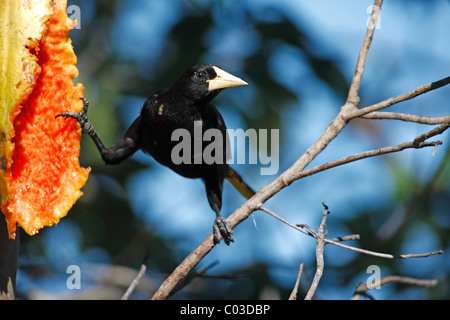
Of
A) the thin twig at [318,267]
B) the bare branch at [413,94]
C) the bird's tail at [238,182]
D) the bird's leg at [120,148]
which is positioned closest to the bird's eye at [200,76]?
the bird's leg at [120,148]

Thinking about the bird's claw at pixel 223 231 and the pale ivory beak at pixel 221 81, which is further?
the pale ivory beak at pixel 221 81

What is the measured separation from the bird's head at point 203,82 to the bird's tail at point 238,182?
73 centimetres

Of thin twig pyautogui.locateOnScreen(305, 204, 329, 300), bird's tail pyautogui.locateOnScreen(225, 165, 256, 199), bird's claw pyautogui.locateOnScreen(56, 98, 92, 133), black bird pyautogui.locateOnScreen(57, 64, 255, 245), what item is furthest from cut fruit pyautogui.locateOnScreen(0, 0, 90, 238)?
bird's tail pyautogui.locateOnScreen(225, 165, 256, 199)

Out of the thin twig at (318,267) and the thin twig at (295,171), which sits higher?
the thin twig at (295,171)

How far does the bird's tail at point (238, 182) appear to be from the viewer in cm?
391

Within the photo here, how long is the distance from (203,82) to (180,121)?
0.87 feet

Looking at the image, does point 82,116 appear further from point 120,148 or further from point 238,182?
point 238,182

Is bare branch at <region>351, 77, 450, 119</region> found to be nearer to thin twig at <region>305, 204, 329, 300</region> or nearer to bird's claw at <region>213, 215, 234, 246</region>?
thin twig at <region>305, 204, 329, 300</region>

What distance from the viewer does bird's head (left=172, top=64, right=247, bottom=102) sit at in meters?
3.31

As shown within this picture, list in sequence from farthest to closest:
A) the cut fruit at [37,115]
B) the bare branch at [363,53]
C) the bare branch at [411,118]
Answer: the bare branch at [363,53] → the cut fruit at [37,115] → the bare branch at [411,118]

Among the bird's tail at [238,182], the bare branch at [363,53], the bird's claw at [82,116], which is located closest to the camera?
the bare branch at [363,53]

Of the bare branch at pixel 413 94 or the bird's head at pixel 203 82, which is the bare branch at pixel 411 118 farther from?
the bird's head at pixel 203 82

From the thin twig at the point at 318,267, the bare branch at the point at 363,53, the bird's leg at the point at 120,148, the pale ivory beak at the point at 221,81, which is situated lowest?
the thin twig at the point at 318,267
